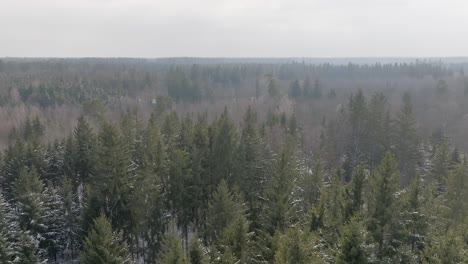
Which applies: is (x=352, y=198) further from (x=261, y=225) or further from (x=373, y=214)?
(x=261, y=225)

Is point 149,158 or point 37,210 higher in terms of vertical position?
point 149,158

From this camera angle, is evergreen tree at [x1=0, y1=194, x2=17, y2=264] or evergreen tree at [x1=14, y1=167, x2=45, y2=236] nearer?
evergreen tree at [x1=0, y1=194, x2=17, y2=264]

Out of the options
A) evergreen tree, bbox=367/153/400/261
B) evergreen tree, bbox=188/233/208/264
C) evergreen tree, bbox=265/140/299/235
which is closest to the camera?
evergreen tree, bbox=188/233/208/264

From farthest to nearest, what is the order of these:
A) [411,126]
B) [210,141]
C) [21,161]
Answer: [411,126] → [21,161] → [210,141]

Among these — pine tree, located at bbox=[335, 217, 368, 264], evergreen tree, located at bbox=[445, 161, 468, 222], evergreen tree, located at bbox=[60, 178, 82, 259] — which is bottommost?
evergreen tree, located at bbox=[60, 178, 82, 259]

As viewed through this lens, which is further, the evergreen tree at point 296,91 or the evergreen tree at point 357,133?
the evergreen tree at point 296,91

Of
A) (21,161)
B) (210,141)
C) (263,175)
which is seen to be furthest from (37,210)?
(263,175)

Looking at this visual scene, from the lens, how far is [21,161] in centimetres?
4222

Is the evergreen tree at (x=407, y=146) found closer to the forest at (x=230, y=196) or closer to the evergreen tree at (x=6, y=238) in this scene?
the forest at (x=230, y=196)

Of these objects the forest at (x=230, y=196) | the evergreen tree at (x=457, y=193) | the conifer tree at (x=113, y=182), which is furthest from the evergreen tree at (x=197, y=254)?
the evergreen tree at (x=457, y=193)

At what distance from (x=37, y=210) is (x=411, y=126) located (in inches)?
1636

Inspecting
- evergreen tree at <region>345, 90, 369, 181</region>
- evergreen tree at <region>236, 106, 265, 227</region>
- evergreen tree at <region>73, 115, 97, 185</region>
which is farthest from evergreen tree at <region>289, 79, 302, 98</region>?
evergreen tree at <region>73, 115, 97, 185</region>

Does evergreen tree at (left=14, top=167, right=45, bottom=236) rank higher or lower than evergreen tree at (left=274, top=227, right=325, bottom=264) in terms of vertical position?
lower

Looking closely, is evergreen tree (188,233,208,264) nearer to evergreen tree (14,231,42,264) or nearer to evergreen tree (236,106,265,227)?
evergreen tree (14,231,42,264)
